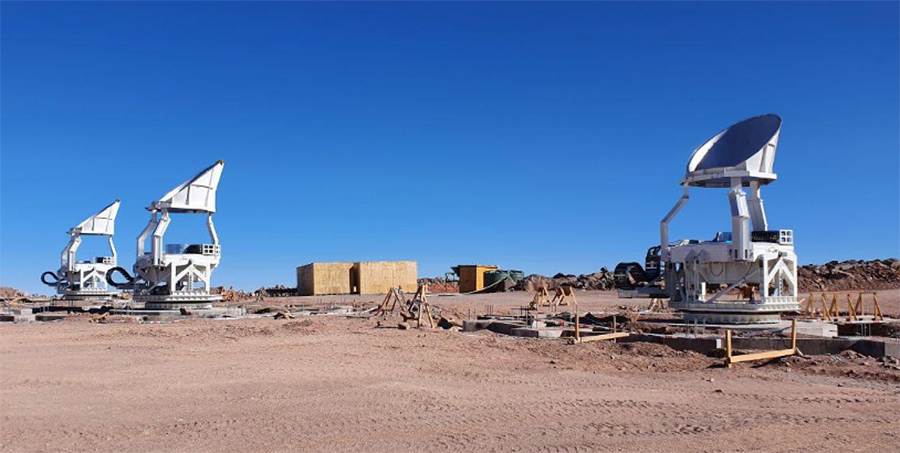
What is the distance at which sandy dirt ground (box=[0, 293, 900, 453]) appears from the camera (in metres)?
10.8

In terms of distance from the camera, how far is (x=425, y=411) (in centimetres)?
1287

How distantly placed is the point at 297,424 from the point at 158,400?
3.44 meters

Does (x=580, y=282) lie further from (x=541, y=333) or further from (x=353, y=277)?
(x=541, y=333)

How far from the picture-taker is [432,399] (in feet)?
45.7

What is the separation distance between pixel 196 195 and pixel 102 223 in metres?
19.5

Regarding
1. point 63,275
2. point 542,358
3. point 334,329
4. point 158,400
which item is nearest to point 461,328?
point 334,329

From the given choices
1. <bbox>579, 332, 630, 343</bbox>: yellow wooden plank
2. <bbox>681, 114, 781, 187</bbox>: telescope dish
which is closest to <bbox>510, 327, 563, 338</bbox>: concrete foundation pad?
<bbox>579, 332, 630, 343</bbox>: yellow wooden plank

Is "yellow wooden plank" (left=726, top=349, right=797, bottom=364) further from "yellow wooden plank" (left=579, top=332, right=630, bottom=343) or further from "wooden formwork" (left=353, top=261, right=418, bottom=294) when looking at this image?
"wooden formwork" (left=353, top=261, right=418, bottom=294)

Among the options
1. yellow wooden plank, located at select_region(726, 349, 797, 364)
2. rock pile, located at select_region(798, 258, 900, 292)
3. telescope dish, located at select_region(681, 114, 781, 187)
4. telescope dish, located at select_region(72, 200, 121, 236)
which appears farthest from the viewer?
rock pile, located at select_region(798, 258, 900, 292)

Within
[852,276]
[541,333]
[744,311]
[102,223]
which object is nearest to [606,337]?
[541,333]

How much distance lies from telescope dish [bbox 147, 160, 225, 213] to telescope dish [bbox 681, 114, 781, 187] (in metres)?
20.8

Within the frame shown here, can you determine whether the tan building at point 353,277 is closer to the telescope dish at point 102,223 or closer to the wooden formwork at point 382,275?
the wooden formwork at point 382,275

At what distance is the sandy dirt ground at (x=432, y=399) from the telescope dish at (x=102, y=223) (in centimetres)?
3005

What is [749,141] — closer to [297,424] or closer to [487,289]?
[297,424]
